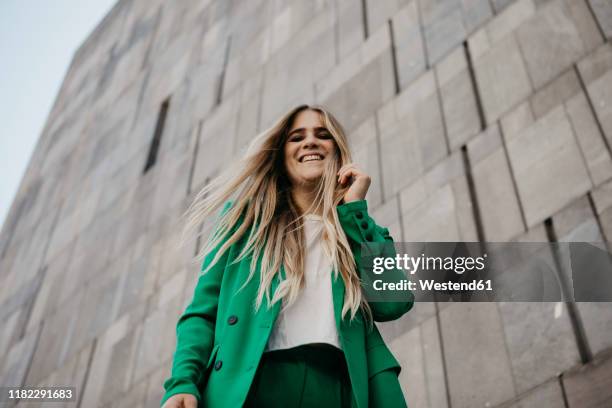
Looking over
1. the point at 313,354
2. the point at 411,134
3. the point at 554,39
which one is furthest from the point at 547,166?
the point at 313,354

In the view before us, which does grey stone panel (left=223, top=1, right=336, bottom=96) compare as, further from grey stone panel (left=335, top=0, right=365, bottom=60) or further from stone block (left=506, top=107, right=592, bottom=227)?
stone block (left=506, top=107, right=592, bottom=227)

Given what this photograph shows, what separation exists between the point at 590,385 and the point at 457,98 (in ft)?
10.2

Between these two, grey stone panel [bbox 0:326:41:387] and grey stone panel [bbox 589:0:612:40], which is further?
grey stone panel [bbox 0:326:41:387]

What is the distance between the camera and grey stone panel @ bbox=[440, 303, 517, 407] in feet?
15.8

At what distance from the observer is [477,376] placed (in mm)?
4977

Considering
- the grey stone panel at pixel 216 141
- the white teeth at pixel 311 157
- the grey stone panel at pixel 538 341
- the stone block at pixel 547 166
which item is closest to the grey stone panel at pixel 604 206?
the stone block at pixel 547 166

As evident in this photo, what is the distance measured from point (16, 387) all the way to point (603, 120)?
9.54m

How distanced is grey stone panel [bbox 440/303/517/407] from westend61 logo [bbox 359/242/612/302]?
11 centimetres

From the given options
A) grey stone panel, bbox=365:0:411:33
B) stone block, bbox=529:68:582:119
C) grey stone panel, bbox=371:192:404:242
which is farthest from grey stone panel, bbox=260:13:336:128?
stone block, bbox=529:68:582:119

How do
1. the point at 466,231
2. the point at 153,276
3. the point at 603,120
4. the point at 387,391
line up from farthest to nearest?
the point at 153,276, the point at 466,231, the point at 603,120, the point at 387,391

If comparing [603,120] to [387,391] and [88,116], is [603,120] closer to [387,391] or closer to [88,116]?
[387,391]

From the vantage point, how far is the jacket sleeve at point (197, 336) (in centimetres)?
274

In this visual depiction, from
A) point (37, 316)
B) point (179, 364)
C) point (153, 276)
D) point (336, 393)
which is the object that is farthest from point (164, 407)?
point (37, 316)

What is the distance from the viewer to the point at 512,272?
5.15 m
